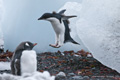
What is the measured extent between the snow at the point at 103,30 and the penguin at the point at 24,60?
71.4 inches

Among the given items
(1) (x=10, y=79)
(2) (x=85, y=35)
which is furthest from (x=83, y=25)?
(1) (x=10, y=79)

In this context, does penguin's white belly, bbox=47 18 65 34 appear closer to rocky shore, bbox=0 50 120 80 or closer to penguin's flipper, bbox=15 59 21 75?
rocky shore, bbox=0 50 120 80

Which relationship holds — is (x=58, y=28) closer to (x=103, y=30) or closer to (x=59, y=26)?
(x=59, y=26)

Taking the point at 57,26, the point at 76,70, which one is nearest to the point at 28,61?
the point at 76,70

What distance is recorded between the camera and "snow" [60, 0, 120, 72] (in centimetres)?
570

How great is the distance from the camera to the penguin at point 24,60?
4.23 metres

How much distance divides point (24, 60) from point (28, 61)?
7 centimetres

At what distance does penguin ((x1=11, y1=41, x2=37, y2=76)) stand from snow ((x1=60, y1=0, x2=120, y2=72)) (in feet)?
5.95

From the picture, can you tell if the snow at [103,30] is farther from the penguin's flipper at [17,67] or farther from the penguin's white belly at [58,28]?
the penguin's flipper at [17,67]

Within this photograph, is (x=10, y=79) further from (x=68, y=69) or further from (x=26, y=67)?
(x=68, y=69)

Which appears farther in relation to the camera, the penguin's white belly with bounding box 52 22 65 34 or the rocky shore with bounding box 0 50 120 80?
the penguin's white belly with bounding box 52 22 65 34

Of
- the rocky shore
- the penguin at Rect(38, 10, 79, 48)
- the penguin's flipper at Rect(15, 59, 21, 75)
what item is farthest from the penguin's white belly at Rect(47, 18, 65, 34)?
the penguin's flipper at Rect(15, 59, 21, 75)

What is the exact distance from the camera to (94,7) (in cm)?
612

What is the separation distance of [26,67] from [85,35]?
6.84ft
